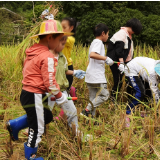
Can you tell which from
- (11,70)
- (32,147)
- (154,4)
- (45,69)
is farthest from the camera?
(154,4)

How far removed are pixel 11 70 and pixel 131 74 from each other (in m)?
2.26

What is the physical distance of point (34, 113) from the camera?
1.64 meters

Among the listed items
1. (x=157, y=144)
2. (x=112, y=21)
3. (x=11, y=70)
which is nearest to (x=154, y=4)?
(x=112, y=21)

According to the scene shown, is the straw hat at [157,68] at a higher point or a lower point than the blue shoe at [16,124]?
higher

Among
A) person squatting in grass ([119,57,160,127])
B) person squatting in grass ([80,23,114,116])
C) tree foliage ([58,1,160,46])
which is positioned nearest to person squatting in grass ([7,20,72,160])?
person squatting in grass ([80,23,114,116])

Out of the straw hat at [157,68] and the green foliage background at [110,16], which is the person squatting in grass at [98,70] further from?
the green foliage background at [110,16]

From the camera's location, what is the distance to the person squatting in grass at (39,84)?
1.57 meters

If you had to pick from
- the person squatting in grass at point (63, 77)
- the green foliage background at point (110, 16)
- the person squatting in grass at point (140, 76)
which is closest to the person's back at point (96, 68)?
the person squatting in grass at point (140, 76)

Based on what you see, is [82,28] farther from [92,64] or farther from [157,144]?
[157,144]

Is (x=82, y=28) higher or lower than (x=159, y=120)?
higher

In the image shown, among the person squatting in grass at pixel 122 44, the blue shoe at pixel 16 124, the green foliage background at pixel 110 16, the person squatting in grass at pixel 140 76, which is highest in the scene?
the green foliage background at pixel 110 16

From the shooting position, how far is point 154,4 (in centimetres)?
1338

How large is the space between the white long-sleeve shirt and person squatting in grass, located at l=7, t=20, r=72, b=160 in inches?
51.5

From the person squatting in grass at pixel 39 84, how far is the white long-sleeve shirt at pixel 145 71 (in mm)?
1307
